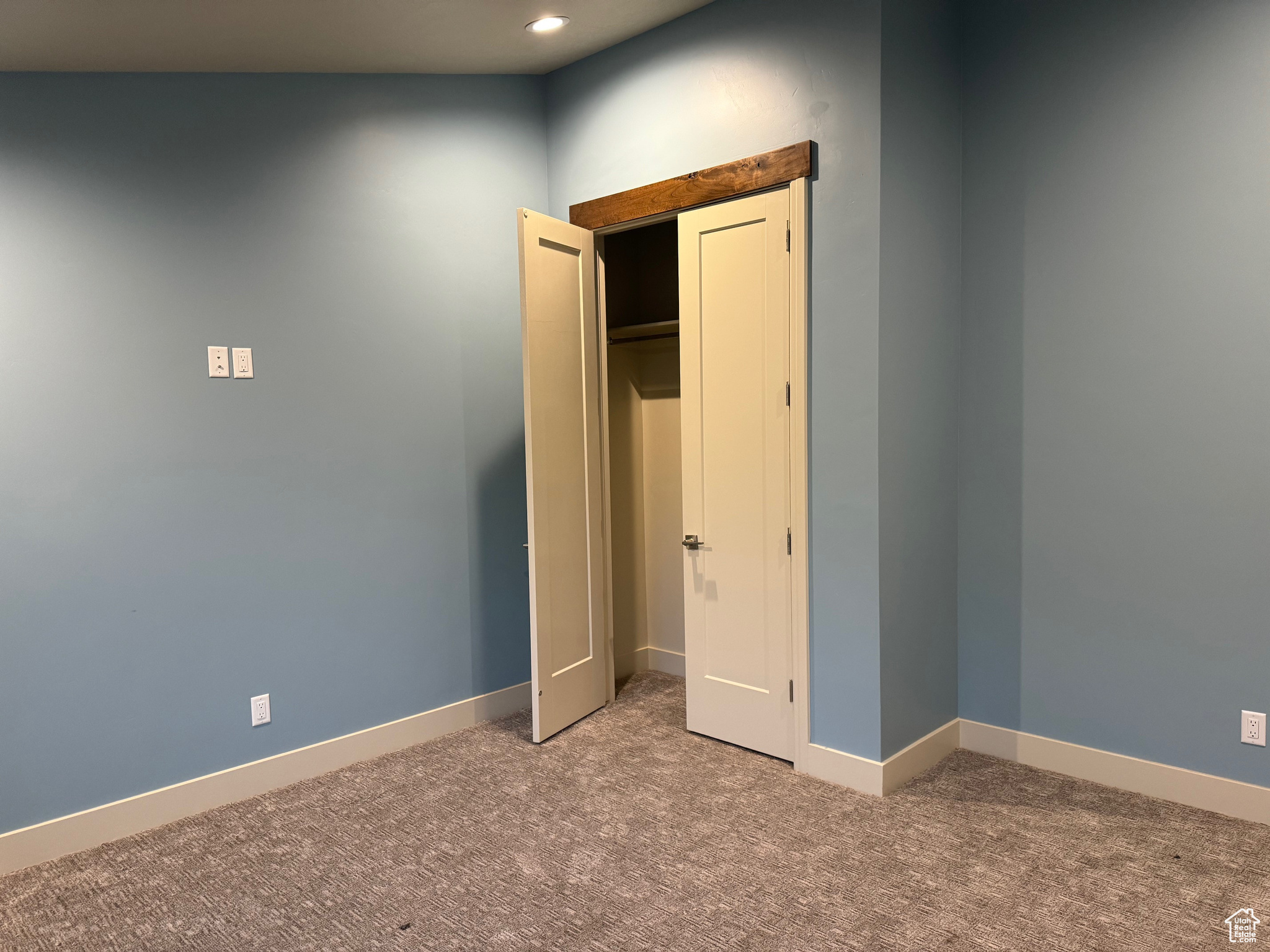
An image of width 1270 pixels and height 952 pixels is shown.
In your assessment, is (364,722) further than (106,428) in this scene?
Yes

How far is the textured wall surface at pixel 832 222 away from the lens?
280cm

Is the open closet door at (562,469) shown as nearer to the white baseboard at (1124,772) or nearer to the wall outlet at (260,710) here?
the wall outlet at (260,710)

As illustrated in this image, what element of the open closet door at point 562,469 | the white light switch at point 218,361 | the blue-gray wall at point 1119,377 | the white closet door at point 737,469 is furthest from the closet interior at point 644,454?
the white light switch at point 218,361

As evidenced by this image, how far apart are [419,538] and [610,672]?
1099mm

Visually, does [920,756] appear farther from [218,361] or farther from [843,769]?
[218,361]

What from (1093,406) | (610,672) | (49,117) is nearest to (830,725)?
(610,672)

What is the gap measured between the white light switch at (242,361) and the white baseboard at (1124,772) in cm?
302

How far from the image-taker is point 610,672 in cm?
387

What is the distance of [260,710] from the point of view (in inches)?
119

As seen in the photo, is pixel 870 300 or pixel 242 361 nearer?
pixel 870 300

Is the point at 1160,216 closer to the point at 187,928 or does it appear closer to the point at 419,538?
the point at 419,538

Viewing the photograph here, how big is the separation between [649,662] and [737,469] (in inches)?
63.3

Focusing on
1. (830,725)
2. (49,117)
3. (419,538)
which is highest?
(49,117)

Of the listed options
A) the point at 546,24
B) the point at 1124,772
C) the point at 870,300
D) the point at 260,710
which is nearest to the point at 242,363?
the point at 260,710
